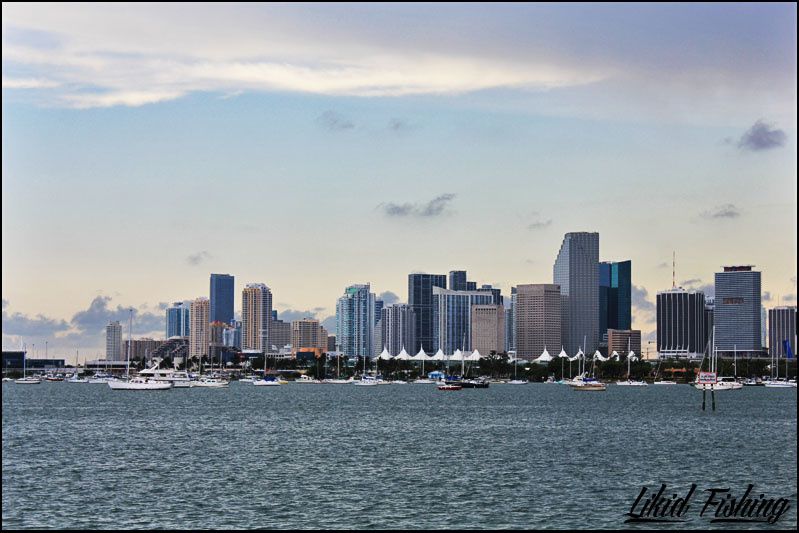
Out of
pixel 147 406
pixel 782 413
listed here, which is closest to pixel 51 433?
pixel 147 406

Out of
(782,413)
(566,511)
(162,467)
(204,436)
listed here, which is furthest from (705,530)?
(782,413)

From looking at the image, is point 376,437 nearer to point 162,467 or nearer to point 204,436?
point 204,436

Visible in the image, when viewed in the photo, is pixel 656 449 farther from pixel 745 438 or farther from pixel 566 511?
pixel 566 511

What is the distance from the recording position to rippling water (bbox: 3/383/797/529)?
54.8m

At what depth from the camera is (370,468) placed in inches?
2945

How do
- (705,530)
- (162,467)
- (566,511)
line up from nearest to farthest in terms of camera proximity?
1. (705,530)
2. (566,511)
3. (162,467)

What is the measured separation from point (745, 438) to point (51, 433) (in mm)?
64184

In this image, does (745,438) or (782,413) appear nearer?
(745,438)

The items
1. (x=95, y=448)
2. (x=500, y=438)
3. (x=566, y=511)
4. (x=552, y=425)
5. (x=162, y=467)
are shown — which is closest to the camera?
(x=566, y=511)

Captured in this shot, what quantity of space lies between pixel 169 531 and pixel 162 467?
85.7ft

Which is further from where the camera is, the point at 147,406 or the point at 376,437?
the point at 147,406

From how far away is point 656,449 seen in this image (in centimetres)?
9094

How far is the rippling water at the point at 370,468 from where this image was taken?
54781 mm

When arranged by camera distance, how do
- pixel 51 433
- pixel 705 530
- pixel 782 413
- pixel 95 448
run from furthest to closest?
pixel 782 413 → pixel 51 433 → pixel 95 448 → pixel 705 530
